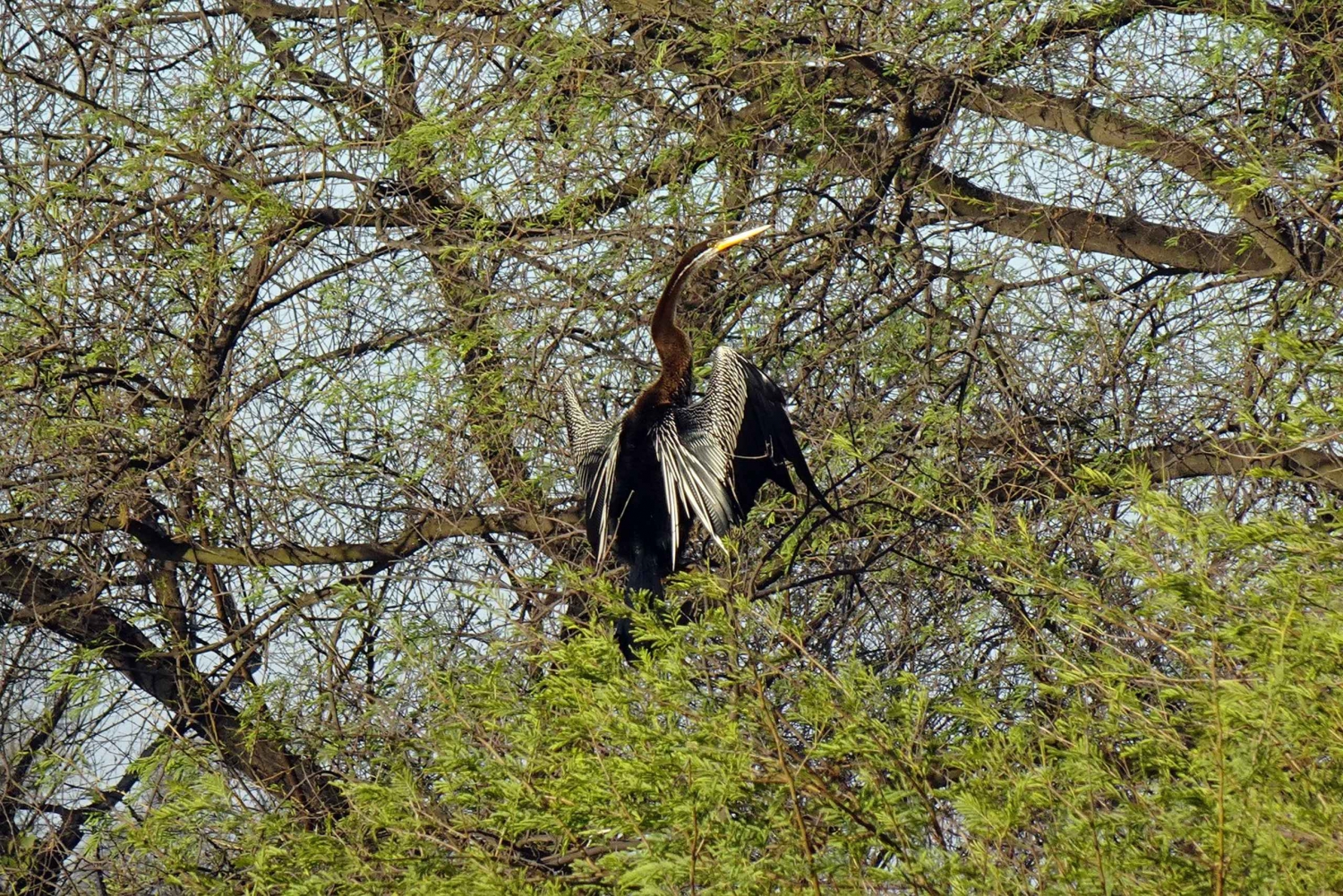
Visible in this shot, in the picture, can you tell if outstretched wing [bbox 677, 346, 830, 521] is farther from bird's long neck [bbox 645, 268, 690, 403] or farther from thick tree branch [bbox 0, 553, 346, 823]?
thick tree branch [bbox 0, 553, 346, 823]

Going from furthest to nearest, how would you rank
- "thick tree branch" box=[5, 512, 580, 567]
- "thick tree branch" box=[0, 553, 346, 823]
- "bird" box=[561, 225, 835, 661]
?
"thick tree branch" box=[5, 512, 580, 567], "bird" box=[561, 225, 835, 661], "thick tree branch" box=[0, 553, 346, 823]

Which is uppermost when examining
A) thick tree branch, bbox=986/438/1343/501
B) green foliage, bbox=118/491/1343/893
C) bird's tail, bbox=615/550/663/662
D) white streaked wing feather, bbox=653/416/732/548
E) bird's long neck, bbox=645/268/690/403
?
bird's long neck, bbox=645/268/690/403

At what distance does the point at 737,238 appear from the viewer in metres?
4.38

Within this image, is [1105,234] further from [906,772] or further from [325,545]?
[906,772]

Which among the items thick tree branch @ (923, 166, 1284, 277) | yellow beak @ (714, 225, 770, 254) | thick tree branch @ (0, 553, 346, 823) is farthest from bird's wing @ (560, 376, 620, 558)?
thick tree branch @ (923, 166, 1284, 277)

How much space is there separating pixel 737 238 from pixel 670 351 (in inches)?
19.5

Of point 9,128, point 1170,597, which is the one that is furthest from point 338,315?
point 1170,597

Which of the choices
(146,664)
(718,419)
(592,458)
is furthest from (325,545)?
(718,419)

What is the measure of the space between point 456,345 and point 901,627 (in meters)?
1.57

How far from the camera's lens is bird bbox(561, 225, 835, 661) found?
14.6 ft

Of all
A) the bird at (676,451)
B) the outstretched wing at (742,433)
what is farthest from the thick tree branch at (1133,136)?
the outstretched wing at (742,433)

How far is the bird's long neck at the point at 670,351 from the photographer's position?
4621 mm

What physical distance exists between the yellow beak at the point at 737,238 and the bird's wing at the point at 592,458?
0.66m

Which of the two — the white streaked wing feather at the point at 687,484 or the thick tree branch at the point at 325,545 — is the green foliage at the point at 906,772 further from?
the thick tree branch at the point at 325,545
